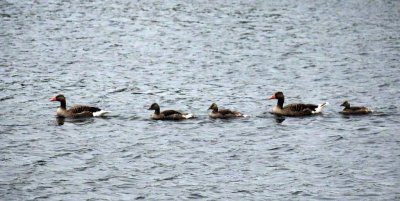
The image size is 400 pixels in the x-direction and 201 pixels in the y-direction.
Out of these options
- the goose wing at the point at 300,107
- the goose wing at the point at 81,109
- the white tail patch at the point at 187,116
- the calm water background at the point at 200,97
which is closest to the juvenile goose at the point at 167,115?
the white tail patch at the point at 187,116

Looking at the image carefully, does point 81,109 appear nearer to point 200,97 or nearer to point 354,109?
point 200,97

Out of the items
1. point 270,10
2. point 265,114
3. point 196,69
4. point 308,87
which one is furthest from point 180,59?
point 270,10

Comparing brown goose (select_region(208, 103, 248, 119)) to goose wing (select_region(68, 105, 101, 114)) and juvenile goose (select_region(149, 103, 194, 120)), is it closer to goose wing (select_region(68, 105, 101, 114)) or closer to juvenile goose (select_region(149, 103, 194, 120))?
juvenile goose (select_region(149, 103, 194, 120))

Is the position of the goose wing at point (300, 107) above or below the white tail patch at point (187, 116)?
above

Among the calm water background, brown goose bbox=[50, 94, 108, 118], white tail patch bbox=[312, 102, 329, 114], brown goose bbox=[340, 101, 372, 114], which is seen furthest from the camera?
white tail patch bbox=[312, 102, 329, 114]

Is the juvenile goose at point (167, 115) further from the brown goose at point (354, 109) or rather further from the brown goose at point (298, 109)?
the brown goose at point (354, 109)

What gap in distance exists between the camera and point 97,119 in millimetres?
38625

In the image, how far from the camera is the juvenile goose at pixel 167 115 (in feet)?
124

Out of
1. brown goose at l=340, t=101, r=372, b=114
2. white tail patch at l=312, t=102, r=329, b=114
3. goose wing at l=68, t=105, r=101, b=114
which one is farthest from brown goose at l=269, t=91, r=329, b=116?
goose wing at l=68, t=105, r=101, b=114

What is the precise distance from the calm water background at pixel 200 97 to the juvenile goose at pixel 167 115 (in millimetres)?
511

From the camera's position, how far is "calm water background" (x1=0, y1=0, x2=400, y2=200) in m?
29.2

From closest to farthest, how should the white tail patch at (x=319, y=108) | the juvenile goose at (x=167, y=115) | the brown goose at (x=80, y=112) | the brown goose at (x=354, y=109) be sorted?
the juvenile goose at (x=167, y=115)
the brown goose at (x=354, y=109)
the brown goose at (x=80, y=112)
the white tail patch at (x=319, y=108)

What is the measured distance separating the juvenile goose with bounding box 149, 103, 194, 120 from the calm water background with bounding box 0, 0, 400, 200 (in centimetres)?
51

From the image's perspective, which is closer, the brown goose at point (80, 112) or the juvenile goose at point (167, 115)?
the juvenile goose at point (167, 115)
